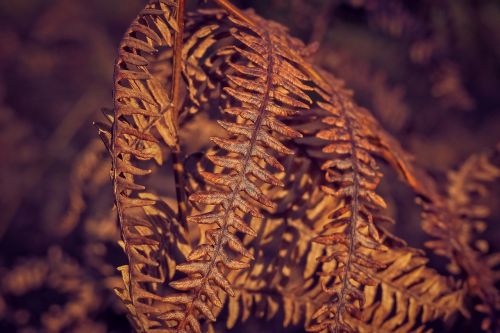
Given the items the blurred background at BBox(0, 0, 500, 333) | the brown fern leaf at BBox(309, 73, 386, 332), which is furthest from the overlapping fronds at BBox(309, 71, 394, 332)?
the blurred background at BBox(0, 0, 500, 333)

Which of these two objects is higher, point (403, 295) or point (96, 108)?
point (403, 295)

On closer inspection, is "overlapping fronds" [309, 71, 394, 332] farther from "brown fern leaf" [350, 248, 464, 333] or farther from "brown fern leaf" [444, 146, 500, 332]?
"brown fern leaf" [444, 146, 500, 332]

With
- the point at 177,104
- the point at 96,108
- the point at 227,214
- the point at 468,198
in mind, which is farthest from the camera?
the point at 96,108

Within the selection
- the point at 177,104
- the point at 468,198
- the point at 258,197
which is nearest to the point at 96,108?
the point at 177,104

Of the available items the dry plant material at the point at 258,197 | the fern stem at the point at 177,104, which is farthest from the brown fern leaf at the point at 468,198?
the fern stem at the point at 177,104

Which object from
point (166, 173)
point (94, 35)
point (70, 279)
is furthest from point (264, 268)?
point (94, 35)

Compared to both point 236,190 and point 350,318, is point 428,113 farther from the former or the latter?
point 236,190

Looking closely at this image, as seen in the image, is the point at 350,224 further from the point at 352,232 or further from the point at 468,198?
the point at 468,198
